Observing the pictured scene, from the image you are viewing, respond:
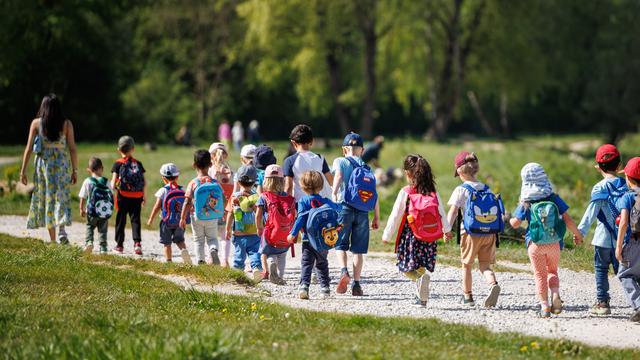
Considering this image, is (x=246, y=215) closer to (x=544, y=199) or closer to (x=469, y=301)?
(x=469, y=301)

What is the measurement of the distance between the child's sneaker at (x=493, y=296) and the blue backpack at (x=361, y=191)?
1568mm

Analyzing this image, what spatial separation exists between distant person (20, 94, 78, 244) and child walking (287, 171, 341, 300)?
444 cm

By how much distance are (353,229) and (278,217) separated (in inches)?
34.9

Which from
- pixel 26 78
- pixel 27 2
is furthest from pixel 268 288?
pixel 26 78

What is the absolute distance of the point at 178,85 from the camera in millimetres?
55719

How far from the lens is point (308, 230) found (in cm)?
1055

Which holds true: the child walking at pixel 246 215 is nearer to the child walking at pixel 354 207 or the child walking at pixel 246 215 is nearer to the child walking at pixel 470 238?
the child walking at pixel 354 207

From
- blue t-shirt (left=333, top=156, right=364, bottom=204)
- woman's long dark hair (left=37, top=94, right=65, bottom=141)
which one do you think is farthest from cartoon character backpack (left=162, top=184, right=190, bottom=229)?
blue t-shirt (left=333, top=156, right=364, bottom=204)

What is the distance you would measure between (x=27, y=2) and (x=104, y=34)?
9.29 m

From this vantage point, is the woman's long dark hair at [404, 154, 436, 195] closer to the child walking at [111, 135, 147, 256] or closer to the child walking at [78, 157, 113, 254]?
the child walking at [111, 135, 147, 256]

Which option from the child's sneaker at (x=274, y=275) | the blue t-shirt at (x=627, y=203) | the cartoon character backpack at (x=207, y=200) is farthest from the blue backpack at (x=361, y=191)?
the blue t-shirt at (x=627, y=203)

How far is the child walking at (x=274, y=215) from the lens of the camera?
11.2 m

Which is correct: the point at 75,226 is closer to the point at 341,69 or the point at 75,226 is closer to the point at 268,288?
the point at 268,288

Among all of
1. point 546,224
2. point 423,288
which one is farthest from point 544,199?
point 423,288
